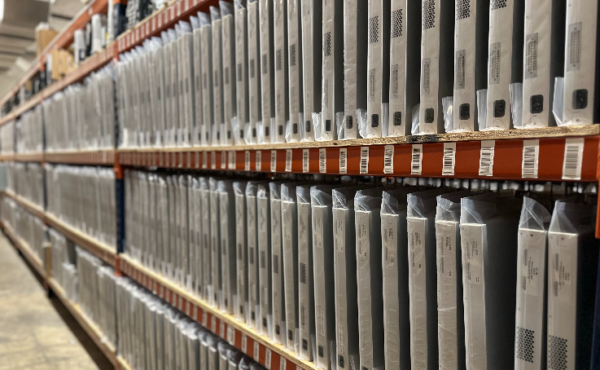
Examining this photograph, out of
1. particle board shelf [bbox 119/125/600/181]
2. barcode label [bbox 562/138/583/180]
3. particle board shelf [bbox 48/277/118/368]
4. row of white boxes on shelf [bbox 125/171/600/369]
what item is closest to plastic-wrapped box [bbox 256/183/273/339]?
row of white boxes on shelf [bbox 125/171/600/369]

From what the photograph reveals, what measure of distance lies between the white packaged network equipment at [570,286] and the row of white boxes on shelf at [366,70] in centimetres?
17

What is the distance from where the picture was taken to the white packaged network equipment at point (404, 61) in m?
0.95

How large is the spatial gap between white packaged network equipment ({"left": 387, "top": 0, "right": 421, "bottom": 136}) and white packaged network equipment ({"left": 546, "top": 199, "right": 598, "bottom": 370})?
13.9 inches

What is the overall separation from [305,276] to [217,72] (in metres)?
0.80

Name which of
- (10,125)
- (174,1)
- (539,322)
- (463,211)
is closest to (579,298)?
(539,322)

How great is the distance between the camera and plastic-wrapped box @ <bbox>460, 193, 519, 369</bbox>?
0.84 m

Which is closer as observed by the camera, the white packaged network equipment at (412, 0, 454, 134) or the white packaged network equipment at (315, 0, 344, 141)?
the white packaged network equipment at (412, 0, 454, 134)

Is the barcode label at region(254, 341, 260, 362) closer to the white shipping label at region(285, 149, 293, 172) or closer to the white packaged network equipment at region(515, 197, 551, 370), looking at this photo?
the white shipping label at region(285, 149, 293, 172)

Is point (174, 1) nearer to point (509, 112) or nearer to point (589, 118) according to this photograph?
point (509, 112)

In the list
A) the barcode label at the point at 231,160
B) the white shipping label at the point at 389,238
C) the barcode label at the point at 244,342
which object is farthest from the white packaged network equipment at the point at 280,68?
the barcode label at the point at 244,342

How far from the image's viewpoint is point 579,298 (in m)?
0.75

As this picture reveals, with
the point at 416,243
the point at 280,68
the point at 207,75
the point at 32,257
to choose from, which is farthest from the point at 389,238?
the point at 32,257

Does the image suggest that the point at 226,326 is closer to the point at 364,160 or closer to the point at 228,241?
the point at 228,241

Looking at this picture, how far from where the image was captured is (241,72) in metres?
1.49
